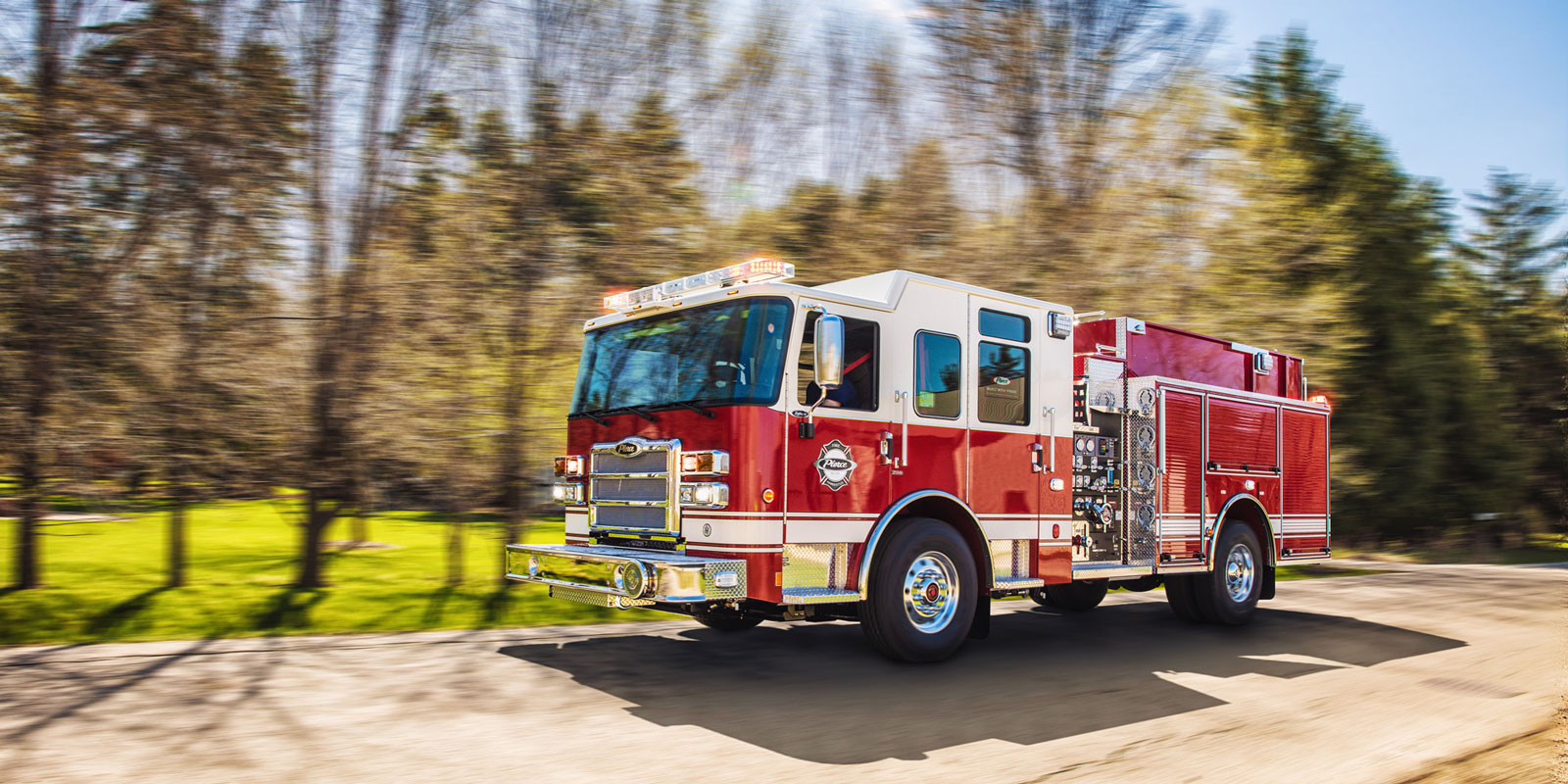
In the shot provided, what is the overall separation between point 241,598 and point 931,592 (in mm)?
6965

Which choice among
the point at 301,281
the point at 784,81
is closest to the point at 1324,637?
the point at 784,81

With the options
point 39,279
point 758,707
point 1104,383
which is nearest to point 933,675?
point 758,707

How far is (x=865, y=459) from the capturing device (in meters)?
7.08

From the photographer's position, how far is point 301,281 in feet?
33.4

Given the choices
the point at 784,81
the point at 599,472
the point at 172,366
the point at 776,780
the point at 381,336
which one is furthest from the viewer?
the point at 784,81

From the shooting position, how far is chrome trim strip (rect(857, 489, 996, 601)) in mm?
6945

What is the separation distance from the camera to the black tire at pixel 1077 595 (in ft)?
35.1

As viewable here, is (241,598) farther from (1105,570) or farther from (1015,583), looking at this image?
(1105,570)

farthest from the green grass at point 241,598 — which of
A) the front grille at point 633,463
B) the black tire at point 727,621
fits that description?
the front grille at point 633,463

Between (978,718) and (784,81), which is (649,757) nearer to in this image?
(978,718)

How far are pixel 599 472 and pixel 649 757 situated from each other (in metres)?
3.08

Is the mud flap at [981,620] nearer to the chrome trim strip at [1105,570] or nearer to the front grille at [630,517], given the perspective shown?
the chrome trim strip at [1105,570]

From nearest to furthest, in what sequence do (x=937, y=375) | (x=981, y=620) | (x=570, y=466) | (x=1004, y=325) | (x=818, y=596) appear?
(x=818, y=596) < (x=937, y=375) < (x=981, y=620) < (x=570, y=466) < (x=1004, y=325)

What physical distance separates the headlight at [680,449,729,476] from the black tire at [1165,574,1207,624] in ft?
18.2
